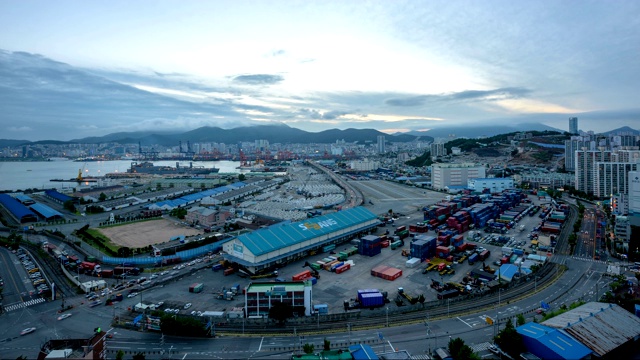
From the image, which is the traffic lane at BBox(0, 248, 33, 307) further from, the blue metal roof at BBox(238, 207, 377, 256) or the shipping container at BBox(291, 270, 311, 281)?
the shipping container at BBox(291, 270, 311, 281)

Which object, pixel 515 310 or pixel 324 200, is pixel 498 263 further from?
pixel 324 200

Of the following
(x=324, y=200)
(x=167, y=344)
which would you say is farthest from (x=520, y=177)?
(x=167, y=344)

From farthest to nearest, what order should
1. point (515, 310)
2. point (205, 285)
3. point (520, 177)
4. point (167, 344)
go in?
1. point (520, 177)
2. point (205, 285)
3. point (515, 310)
4. point (167, 344)

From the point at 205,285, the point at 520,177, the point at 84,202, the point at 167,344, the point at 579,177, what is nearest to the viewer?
the point at 167,344

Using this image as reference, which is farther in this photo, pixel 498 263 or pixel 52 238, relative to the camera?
pixel 52 238

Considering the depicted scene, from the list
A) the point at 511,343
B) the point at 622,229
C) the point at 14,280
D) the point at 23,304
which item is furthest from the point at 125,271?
the point at 622,229

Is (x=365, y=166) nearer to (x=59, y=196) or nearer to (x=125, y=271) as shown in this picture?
(x=59, y=196)
